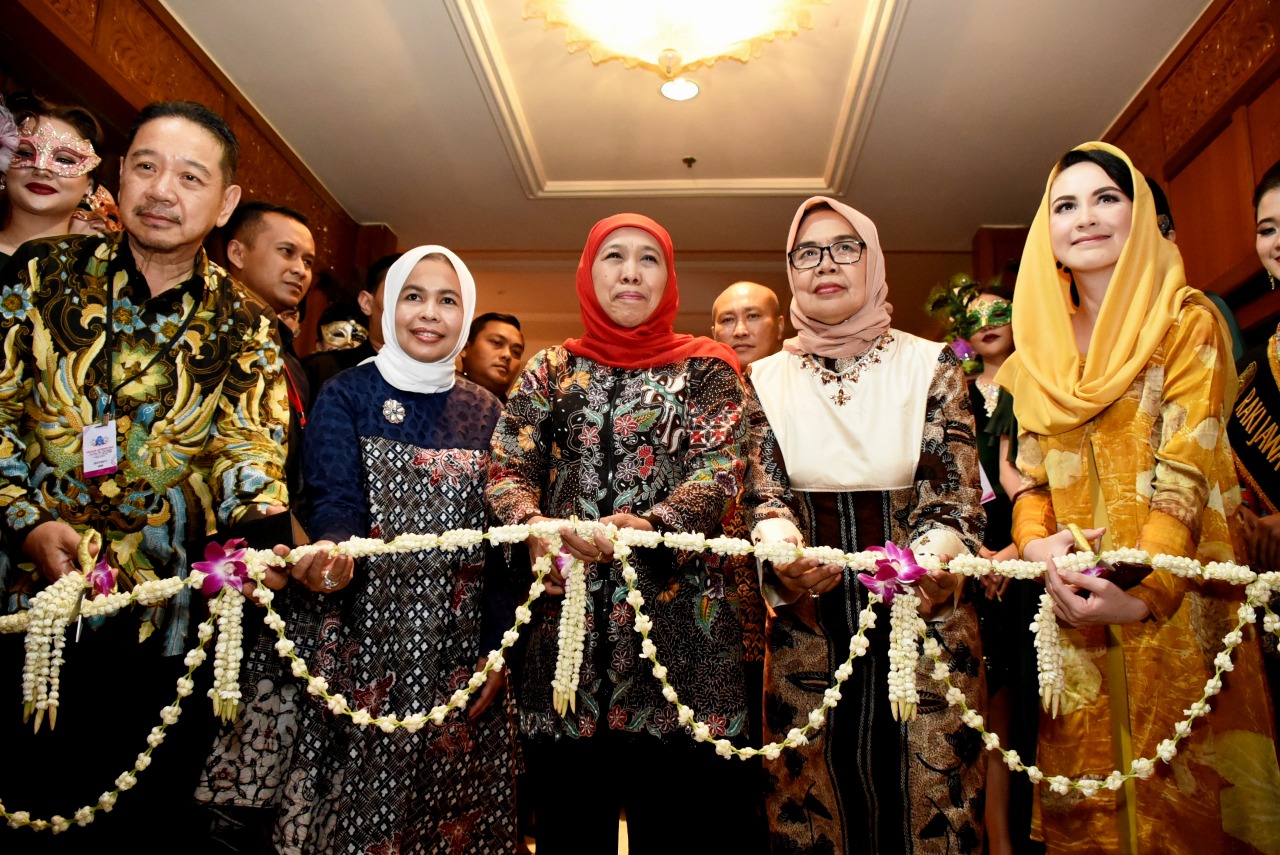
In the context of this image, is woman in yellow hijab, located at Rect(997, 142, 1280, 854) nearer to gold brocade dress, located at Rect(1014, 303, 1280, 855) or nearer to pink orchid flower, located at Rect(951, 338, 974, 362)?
gold brocade dress, located at Rect(1014, 303, 1280, 855)

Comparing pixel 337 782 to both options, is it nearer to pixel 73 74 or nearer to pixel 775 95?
pixel 73 74

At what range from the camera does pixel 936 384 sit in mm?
2117

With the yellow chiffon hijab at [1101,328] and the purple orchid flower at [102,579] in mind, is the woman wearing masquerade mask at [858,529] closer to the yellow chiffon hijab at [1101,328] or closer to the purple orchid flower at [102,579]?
the yellow chiffon hijab at [1101,328]

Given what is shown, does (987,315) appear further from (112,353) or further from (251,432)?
(112,353)

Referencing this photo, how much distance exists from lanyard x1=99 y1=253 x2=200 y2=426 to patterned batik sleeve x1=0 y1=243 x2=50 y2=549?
6.0 inches

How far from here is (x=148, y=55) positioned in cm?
439

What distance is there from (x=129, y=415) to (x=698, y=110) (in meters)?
4.15

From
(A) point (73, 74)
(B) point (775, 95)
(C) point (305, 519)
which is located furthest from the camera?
(B) point (775, 95)

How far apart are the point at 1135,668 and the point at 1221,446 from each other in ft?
1.78

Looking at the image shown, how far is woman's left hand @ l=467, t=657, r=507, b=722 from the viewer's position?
82.1 inches

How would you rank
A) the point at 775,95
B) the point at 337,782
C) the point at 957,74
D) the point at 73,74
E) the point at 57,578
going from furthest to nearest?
the point at 775,95
the point at 957,74
the point at 73,74
the point at 337,782
the point at 57,578

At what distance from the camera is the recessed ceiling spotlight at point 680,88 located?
16.0ft

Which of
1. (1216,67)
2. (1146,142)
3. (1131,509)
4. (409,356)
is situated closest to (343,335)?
(409,356)

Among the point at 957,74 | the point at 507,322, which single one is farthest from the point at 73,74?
the point at 957,74
